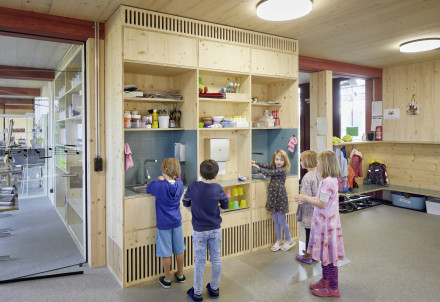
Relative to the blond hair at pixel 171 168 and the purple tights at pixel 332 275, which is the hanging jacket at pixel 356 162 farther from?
the blond hair at pixel 171 168

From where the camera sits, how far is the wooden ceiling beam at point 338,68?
204 inches

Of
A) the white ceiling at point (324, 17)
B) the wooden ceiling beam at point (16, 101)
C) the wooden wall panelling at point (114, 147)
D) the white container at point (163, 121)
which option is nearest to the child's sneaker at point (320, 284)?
the wooden wall panelling at point (114, 147)

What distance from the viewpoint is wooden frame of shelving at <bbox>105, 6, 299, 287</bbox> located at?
10.1 feet

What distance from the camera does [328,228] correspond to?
111 inches

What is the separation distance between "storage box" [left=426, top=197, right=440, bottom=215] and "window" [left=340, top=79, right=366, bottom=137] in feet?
6.05

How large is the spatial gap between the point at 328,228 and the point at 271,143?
190cm

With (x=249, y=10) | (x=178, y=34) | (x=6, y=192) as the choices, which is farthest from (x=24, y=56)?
(x=249, y=10)

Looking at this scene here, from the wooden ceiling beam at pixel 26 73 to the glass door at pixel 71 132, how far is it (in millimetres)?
85

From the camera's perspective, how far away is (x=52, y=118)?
11.4 ft

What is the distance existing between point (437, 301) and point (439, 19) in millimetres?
2819

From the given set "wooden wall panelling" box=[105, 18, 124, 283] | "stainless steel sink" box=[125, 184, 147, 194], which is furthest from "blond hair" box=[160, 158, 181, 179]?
"stainless steel sink" box=[125, 184, 147, 194]

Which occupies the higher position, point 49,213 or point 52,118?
point 52,118

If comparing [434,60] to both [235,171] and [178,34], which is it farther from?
[178,34]

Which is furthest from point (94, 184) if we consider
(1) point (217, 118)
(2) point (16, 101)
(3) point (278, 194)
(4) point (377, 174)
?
(4) point (377, 174)
